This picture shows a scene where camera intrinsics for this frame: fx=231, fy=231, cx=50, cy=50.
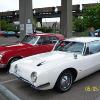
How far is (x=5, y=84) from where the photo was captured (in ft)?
23.4

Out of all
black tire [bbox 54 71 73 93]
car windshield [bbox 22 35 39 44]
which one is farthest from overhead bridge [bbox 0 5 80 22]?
black tire [bbox 54 71 73 93]

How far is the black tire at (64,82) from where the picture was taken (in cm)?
596

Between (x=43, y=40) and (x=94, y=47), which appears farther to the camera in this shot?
(x=43, y=40)

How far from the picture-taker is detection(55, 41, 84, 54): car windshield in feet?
23.5

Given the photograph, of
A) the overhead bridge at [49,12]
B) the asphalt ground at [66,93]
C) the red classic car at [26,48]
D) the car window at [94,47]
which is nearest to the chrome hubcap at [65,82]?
the asphalt ground at [66,93]

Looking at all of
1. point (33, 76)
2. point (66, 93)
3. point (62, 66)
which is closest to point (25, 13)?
point (62, 66)

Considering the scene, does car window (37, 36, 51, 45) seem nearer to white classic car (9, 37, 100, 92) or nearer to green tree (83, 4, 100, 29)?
white classic car (9, 37, 100, 92)

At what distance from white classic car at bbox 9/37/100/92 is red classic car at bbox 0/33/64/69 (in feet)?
5.27

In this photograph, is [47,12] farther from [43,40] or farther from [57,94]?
[57,94]

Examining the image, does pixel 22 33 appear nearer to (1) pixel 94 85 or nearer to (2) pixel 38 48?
(2) pixel 38 48

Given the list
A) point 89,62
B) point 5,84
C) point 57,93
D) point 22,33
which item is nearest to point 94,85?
point 89,62

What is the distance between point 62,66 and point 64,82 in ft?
1.48

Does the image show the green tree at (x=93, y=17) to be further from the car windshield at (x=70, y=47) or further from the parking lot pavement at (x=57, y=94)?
the parking lot pavement at (x=57, y=94)

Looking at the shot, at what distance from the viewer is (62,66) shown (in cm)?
600
